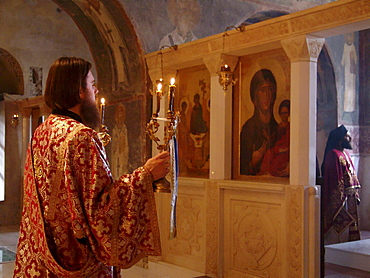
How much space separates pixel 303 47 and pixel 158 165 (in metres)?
3.65

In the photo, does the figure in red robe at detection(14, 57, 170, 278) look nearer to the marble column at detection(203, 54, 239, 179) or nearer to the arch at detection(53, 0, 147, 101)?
the marble column at detection(203, 54, 239, 179)

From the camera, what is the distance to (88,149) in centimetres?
264

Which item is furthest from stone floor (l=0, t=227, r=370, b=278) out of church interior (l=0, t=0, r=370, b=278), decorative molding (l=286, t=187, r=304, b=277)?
decorative molding (l=286, t=187, r=304, b=277)

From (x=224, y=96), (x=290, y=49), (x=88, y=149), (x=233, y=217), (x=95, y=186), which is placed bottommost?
(x=233, y=217)

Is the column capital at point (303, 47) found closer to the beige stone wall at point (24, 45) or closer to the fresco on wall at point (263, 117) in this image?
the fresco on wall at point (263, 117)

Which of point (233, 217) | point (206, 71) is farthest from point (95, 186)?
point (206, 71)

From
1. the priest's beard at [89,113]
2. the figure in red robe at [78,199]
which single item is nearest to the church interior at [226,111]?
the priest's beard at [89,113]

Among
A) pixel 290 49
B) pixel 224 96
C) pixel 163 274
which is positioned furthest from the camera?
pixel 163 274

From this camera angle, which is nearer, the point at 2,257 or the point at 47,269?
the point at 47,269

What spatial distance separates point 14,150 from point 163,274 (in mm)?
8046

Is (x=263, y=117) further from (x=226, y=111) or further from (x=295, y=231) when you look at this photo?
(x=295, y=231)

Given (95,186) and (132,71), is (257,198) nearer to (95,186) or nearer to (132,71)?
(132,71)

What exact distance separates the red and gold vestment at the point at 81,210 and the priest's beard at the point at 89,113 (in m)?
0.10

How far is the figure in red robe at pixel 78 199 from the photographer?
258 cm
